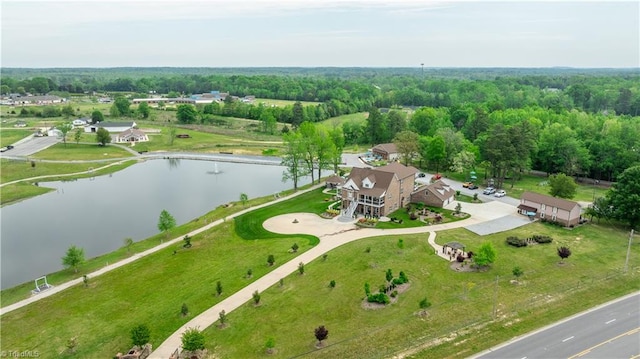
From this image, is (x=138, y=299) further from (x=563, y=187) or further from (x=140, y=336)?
(x=563, y=187)

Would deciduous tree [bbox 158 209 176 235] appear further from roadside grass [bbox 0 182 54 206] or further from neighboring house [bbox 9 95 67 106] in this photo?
neighboring house [bbox 9 95 67 106]

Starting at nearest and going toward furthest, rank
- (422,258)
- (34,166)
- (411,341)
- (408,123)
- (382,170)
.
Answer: (411,341)
(422,258)
(382,170)
(34,166)
(408,123)

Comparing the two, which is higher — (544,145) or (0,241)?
(544,145)

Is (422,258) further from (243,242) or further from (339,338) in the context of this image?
(243,242)

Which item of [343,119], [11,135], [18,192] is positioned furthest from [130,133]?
[343,119]

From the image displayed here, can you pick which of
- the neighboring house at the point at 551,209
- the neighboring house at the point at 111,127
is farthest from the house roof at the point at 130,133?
the neighboring house at the point at 551,209

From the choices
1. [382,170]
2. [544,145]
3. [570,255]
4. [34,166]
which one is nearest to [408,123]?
[544,145]
